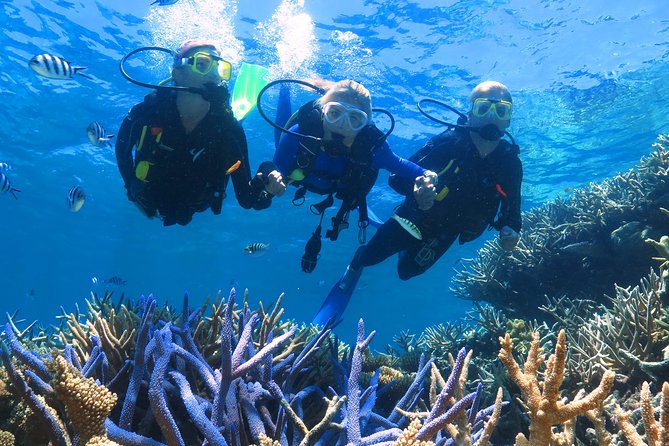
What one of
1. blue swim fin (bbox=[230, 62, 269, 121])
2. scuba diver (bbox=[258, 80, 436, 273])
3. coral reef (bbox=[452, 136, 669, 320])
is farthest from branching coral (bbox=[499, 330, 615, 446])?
blue swim fin (bbox=[230, 62, 269, 121])

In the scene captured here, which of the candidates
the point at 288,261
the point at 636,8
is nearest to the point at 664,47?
the point at 636,8

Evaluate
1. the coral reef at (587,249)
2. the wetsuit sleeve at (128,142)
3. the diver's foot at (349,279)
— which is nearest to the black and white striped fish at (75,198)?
the wetsuit sleeve at (128,142)

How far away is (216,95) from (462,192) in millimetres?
3983

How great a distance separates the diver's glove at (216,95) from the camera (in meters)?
5.11

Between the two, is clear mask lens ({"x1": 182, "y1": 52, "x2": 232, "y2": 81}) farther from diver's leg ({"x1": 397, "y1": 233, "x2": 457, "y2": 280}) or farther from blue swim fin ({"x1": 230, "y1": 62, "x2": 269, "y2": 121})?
diver's leg ({"x1": 397, "y1": 233, "x2": 457, "y2": 280})

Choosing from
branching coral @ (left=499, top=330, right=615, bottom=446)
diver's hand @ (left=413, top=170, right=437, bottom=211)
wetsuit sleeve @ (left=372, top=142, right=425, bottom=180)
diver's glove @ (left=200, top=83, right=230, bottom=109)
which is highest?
diver's glove @ (left=200, top=83, right=230, bottom=109)

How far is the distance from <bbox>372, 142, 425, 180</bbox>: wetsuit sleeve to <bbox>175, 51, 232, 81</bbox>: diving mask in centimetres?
245

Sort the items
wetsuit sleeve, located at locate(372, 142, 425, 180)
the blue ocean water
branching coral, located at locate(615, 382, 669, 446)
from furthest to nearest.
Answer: the blue ocean water < wetsuit sleeve, located at locate(372, 142, 425, 180) < branching coral, located at locate(615, 382, 669, 446)

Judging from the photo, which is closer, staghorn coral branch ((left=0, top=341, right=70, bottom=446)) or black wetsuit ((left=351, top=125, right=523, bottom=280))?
staghorn coral branch ((left=0, top=341, right=70, bottom=446))

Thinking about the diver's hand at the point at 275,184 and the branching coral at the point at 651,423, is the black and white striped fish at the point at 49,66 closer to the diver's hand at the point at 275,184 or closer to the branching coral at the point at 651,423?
the diver's hand at the point at 275,184

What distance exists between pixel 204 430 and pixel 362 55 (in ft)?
45.9

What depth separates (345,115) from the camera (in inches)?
207

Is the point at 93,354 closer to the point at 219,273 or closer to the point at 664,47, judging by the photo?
the point at 664,47

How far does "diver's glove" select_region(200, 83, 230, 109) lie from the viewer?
5.11 meters
